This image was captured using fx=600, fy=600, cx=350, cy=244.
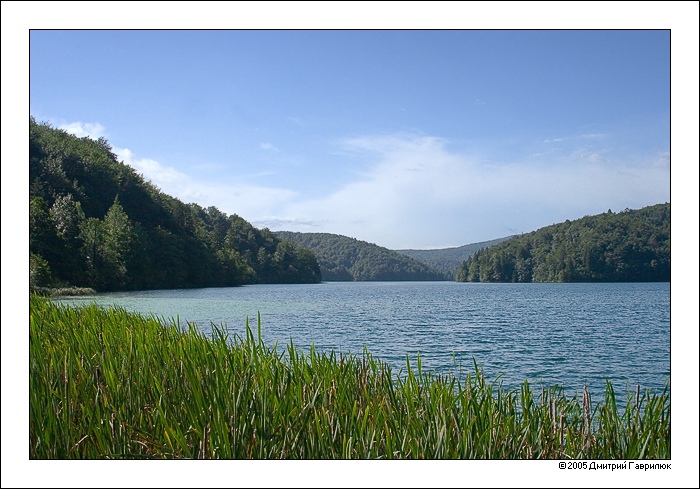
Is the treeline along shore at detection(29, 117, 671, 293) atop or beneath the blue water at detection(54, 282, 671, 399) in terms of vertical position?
atop

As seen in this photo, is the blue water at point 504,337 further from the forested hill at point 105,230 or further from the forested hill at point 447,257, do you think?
the forested hill at point 447,257

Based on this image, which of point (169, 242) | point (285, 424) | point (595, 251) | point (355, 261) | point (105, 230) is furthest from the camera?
point (355, 261)

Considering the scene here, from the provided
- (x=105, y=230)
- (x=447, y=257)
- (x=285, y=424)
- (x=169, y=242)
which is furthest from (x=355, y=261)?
(x=285, y=424)

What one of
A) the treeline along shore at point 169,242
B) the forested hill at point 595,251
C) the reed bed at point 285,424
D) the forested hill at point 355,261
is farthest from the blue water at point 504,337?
the forested hill at point 355,261

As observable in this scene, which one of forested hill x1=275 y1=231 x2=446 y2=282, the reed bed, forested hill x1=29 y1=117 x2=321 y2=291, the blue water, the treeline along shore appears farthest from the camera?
forested hill x1=275 y1=231 x2=446 y2=282

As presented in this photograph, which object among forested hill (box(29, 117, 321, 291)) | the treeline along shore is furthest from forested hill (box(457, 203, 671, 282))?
forested hill (box(29, 117, 321, 291))

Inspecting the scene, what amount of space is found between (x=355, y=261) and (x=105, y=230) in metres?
64.6

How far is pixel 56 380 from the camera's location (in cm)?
455

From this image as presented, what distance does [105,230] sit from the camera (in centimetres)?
4569

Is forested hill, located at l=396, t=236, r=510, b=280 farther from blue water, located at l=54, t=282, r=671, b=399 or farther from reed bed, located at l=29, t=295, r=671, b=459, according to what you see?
reed bed, located at l=29, t=295, r=671, b=459

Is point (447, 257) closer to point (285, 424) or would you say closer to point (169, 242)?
point (169, 242)

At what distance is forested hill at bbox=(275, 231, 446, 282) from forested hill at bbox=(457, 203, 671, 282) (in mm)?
24414

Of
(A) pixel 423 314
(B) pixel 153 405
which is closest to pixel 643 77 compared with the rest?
(B) pixel 153 405

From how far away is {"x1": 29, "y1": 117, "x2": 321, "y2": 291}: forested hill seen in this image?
133ft
